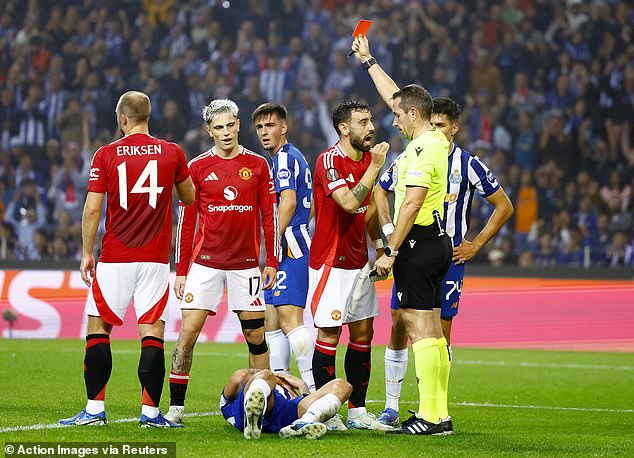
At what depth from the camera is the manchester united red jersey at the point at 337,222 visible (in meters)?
7.95

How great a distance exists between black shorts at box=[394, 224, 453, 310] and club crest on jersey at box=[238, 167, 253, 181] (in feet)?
4.40

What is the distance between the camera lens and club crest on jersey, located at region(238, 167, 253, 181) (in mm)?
7859

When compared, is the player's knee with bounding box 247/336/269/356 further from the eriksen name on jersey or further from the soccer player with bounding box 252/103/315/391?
the eriksen name on jersey

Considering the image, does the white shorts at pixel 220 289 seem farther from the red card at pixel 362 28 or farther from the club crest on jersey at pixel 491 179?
the red card at pixel 362 28

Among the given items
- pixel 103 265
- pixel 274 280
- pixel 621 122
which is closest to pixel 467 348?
pixel 621 122

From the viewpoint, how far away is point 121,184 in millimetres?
7117

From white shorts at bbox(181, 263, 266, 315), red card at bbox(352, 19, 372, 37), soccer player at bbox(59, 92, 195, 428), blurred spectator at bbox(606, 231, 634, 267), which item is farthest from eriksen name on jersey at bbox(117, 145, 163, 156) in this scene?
blurred spectator at bbox(606, 231, 634, 267)

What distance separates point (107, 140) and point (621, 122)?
31.3 feet

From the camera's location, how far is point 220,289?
7801mm

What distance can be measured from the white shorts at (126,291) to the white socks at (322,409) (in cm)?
125

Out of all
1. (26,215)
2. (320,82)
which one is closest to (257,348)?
(26,215)

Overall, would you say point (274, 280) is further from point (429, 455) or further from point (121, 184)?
point (429, 455)

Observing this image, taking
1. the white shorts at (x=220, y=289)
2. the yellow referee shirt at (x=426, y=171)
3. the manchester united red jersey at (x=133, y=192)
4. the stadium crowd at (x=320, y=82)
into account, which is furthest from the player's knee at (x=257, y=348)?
the stadium crowd at (x=320, y=82)

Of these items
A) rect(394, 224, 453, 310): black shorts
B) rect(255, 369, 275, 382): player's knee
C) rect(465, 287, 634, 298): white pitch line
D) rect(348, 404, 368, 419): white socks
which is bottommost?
rect(348, 404, 368, 419): white socks
